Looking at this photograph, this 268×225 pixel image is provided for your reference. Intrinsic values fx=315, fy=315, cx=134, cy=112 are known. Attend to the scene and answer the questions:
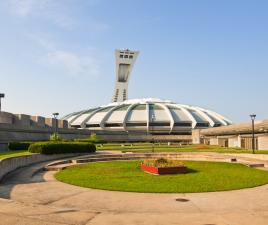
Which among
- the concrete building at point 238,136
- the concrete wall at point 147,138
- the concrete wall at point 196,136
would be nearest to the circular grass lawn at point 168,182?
the concrete building at point 238,136

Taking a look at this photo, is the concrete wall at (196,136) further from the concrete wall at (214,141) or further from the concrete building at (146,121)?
the concrete wall at (214,141)

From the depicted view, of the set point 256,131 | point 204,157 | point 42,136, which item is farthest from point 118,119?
point 204,157

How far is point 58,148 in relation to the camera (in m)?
32.0

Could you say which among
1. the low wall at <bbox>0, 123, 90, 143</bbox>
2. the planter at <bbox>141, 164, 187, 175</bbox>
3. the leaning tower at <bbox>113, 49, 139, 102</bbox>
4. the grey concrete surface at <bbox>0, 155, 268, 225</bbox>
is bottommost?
the grey concrete surface at <bbox>0, 155, 268, 225</bbox>

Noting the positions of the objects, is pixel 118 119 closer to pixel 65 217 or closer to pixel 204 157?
pixel 204 157

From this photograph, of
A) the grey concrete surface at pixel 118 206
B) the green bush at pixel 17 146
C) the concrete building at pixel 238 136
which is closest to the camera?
the grey concrete surface at pixel 118 206

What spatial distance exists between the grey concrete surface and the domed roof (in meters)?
75.4

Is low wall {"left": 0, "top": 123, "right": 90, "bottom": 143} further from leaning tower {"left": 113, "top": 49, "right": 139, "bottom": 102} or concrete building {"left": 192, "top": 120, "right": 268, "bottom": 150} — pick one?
leaning tower {"left": 113, "top": 49, "right": 139, "bottom": 102}

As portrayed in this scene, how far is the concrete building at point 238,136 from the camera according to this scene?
4645cm

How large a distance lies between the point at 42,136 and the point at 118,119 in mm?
41673

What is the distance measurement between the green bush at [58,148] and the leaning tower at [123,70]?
96447 mm

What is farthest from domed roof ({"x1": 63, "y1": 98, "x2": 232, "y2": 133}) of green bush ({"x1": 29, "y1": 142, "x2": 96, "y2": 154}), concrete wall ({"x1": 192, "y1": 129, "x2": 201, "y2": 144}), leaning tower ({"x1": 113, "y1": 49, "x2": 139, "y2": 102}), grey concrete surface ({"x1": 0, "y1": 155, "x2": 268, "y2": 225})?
grey concrete surface ({"x1": 0, "y1": 155, "x2": 268, "y2": 225})

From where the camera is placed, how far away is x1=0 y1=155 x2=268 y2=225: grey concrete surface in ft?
29.2

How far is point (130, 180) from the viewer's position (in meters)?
17.5
